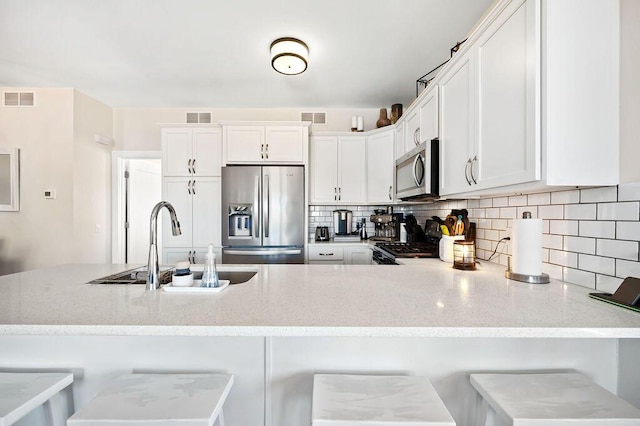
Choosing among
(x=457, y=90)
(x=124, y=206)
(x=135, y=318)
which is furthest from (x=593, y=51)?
(x=124, y=206)

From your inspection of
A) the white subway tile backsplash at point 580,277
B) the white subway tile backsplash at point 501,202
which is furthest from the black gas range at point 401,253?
the white subway tile backsplash at point 580,277

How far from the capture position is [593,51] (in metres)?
1.09

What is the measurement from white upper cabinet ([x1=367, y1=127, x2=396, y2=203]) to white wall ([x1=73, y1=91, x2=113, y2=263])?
3400mm

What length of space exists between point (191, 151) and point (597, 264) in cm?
358

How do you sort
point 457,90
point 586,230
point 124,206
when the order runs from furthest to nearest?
point 124,206 → point 457,90 → point 586,230

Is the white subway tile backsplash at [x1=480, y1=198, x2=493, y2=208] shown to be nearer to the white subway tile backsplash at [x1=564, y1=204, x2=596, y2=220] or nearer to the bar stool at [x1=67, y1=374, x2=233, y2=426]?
the white subway tile backsplash at [x1=564, y1=204, x2=596, y2=220]

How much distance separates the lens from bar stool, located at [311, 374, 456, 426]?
0.78 meters

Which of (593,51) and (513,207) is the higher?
(593,51)

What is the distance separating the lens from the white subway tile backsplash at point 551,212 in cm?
136

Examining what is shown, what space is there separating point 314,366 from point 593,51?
1551 mm

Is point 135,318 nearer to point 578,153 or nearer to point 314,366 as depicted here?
point 314,366

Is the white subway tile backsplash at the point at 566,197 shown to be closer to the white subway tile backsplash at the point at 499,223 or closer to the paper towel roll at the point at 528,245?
the paper towel roll at the point at 528,245

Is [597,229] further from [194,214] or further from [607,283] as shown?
[194,214]

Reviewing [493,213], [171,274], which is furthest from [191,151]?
[493,213]
